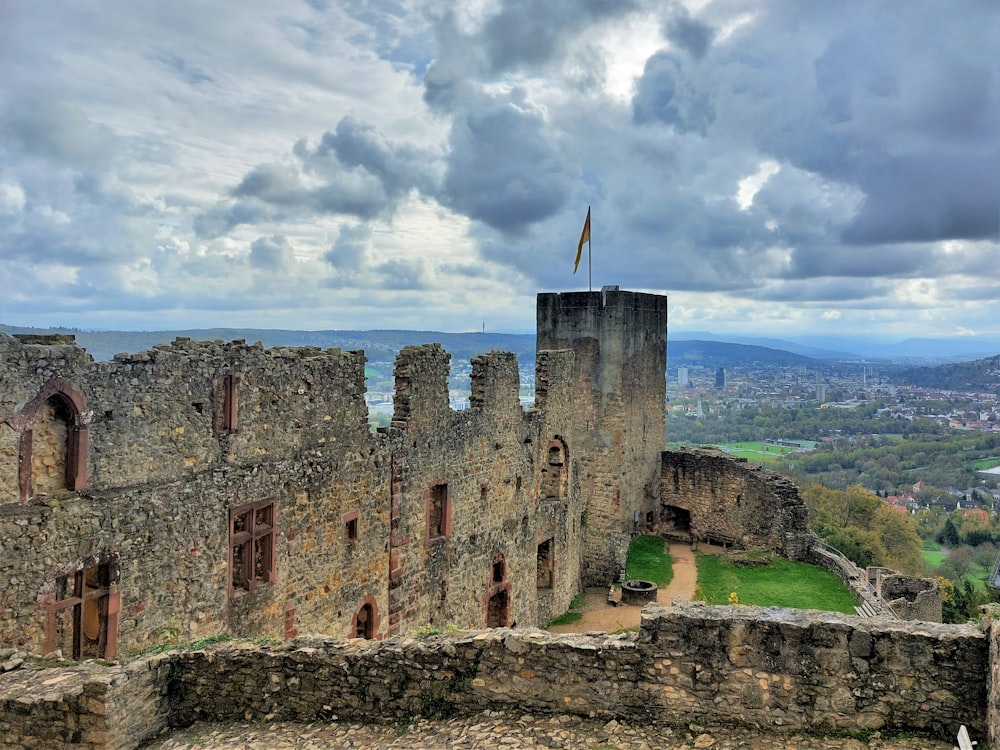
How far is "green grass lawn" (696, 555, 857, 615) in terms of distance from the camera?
881 inches

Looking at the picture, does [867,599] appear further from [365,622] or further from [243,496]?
[243,496]

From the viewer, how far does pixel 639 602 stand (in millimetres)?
22828

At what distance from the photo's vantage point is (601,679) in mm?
7203

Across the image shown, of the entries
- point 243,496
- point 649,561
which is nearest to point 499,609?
point 649,561

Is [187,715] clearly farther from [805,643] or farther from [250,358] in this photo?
[805,643]

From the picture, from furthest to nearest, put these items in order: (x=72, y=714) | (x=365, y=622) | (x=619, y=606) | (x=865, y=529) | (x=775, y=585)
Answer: (x=865, y=529) → (x=775, y=585) → (x=619, y=606) → (x=365, y=622) → (x=72, y=714)

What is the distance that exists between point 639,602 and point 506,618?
5461 mm

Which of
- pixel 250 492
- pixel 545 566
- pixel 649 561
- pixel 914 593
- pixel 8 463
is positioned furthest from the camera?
pixel 914 593

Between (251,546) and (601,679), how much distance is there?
6.21 m

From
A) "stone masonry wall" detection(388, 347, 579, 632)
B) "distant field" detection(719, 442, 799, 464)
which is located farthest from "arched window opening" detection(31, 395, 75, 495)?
"distant field" detection(719, 442, 799, 464)

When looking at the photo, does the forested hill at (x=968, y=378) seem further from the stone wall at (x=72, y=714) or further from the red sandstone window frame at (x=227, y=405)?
the stone wall at (x=72, y=714)

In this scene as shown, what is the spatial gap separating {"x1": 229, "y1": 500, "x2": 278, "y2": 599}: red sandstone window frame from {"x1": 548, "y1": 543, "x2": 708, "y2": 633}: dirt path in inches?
379

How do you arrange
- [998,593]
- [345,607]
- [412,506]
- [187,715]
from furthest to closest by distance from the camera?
[998,593]
[412,506]
[345,607]
[187,715]

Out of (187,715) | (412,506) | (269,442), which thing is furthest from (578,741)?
(412,506)
